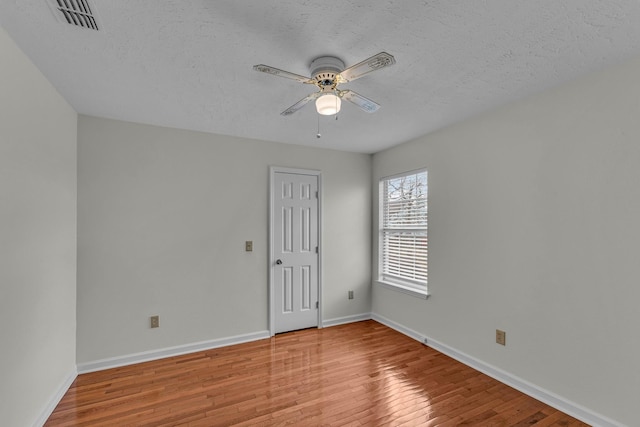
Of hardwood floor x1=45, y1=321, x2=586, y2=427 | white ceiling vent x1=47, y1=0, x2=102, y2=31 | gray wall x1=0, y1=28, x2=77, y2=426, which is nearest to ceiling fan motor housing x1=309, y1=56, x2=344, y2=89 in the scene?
white ceiling vent x1=47, y1=0, x2=102, y2=31

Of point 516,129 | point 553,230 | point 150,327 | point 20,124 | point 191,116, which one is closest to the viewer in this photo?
point 20,124

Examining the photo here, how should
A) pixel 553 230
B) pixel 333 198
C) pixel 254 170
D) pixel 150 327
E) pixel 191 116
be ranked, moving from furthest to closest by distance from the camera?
pixel 333 198 → pixel 254 170 → pixel 150 327 → pixel 191 116 → pixel 553 230

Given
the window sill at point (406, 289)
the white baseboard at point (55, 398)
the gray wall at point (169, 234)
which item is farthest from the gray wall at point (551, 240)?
the white baseboard at point (55, 398)

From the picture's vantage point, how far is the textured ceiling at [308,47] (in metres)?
1.51

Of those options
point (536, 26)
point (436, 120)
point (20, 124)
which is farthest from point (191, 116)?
point (536, 26)

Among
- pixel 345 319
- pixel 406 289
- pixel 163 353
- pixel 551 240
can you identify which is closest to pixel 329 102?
pixel 551 240

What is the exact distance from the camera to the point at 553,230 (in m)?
2.39

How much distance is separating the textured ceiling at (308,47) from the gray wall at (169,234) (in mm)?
563

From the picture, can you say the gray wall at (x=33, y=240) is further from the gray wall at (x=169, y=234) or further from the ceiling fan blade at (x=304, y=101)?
the ceiling fan blade at (x=304, y=101)

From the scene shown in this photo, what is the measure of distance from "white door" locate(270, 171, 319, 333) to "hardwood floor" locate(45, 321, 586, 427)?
597mm

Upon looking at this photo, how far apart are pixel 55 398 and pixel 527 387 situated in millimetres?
3731

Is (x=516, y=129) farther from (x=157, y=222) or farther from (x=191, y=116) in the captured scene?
(x=157, y=222)

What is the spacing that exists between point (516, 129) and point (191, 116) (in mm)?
2956

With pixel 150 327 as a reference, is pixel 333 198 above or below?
above
